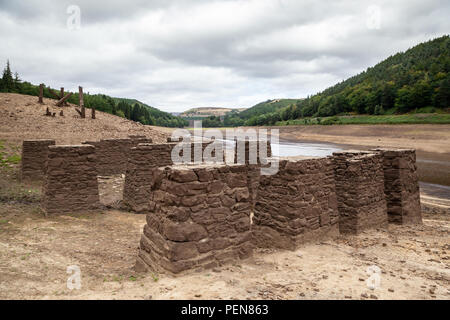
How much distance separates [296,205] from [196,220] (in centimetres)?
277

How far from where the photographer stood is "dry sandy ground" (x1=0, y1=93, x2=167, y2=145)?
76.6 ft

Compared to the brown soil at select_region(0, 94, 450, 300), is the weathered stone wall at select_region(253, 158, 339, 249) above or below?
above

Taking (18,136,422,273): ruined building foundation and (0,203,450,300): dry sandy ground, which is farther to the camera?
(18,136,422,273): ruined building foundation

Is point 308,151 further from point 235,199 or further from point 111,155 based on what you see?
point 235,199

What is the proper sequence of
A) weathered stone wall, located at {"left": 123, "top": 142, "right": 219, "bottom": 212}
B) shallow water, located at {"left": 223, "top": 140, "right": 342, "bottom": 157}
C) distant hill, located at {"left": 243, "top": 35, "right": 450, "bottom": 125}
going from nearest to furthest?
weathered stone wall, located at {"left": 123, "top": 142, "right": 219, "bottom": 212} < shallow water, located at {"left": 223, "top": 140, "right": 342, "bottom": 157} < distant hill, located at {"left": 243, "top": 35, "right": 450, "bottom": 125}

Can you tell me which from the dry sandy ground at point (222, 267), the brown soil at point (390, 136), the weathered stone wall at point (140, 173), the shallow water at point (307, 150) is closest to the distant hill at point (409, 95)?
the brown soil at point (390, 136)

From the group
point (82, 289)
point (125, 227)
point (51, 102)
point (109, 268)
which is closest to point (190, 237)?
point (82, 289)

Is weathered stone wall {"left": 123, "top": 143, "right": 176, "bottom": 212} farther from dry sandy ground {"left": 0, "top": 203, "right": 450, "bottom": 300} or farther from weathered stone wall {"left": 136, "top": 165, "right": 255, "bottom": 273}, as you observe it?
weathered stone wall {"left": 136, "top": 165, "right": 255, "bottom": 273}

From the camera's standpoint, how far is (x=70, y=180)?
9578 mm

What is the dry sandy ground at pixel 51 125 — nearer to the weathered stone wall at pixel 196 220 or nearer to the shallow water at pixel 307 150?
the shallow water at pixel 307 150

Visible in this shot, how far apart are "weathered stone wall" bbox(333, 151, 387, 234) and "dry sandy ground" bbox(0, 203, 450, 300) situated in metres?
0.45

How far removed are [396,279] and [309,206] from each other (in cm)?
229

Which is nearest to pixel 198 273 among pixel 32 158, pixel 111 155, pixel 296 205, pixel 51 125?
Result: pixel 296 205

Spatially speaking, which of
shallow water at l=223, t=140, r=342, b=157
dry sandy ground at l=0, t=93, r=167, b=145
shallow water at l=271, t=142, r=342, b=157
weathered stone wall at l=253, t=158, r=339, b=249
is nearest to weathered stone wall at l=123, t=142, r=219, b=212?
weathered stone wall at l=253, t=158, r=339, b=249
